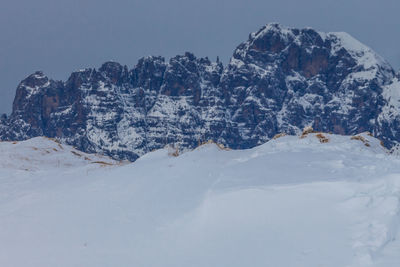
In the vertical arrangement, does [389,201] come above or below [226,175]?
above

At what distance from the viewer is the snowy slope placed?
30.1ft

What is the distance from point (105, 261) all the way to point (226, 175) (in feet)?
17.1

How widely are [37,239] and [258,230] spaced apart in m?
4.87

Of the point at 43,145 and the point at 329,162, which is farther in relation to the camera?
the point at 43,145

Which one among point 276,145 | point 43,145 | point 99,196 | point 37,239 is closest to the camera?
point 37,239

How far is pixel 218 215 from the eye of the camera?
11.1 metres

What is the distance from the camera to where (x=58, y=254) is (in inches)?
400

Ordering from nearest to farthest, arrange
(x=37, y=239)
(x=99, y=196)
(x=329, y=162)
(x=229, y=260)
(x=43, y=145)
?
(x=229, y=260)
(x=37, y=239)
(x=99, y=196)
(x=329, y=162)
(x=43, y=145)

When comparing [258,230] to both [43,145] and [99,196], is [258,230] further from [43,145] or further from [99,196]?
[43,145]

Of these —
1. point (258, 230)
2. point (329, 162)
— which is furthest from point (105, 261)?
point (329, 162)

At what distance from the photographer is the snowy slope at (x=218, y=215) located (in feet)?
30.1

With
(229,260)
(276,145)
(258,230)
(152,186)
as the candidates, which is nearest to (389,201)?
(258,230)

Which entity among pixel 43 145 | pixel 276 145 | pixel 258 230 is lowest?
pixel 43 145

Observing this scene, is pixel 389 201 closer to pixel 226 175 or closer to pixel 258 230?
pixel 258 230
